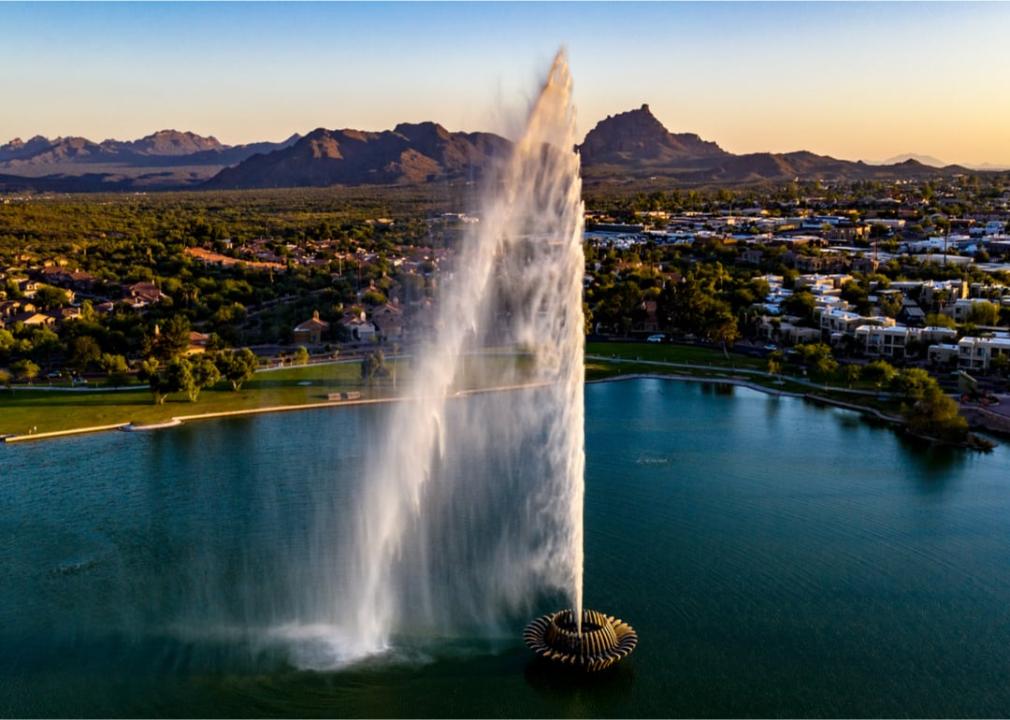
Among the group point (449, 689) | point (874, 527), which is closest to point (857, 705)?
point (449, 689)

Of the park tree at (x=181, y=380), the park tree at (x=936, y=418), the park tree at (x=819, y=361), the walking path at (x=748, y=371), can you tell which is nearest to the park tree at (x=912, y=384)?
the walking path at (x=748, y=371)

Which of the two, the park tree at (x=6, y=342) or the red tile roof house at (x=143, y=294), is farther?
the red tile roof house at (x=143, y=294)

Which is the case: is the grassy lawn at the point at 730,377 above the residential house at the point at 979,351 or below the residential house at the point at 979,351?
below

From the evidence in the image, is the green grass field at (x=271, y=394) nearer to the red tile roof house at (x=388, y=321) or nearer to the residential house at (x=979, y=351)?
the red tile roof house at (x=388, y=321)

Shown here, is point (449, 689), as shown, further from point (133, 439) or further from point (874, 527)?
point (133, 439)

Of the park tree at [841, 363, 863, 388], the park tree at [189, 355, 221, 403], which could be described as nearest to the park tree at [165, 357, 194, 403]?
the park tree at [189, 355, 221, 403]

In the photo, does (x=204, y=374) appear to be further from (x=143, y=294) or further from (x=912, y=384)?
(x=912, y=384)

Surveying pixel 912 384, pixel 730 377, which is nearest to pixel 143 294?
pixel 730 377
